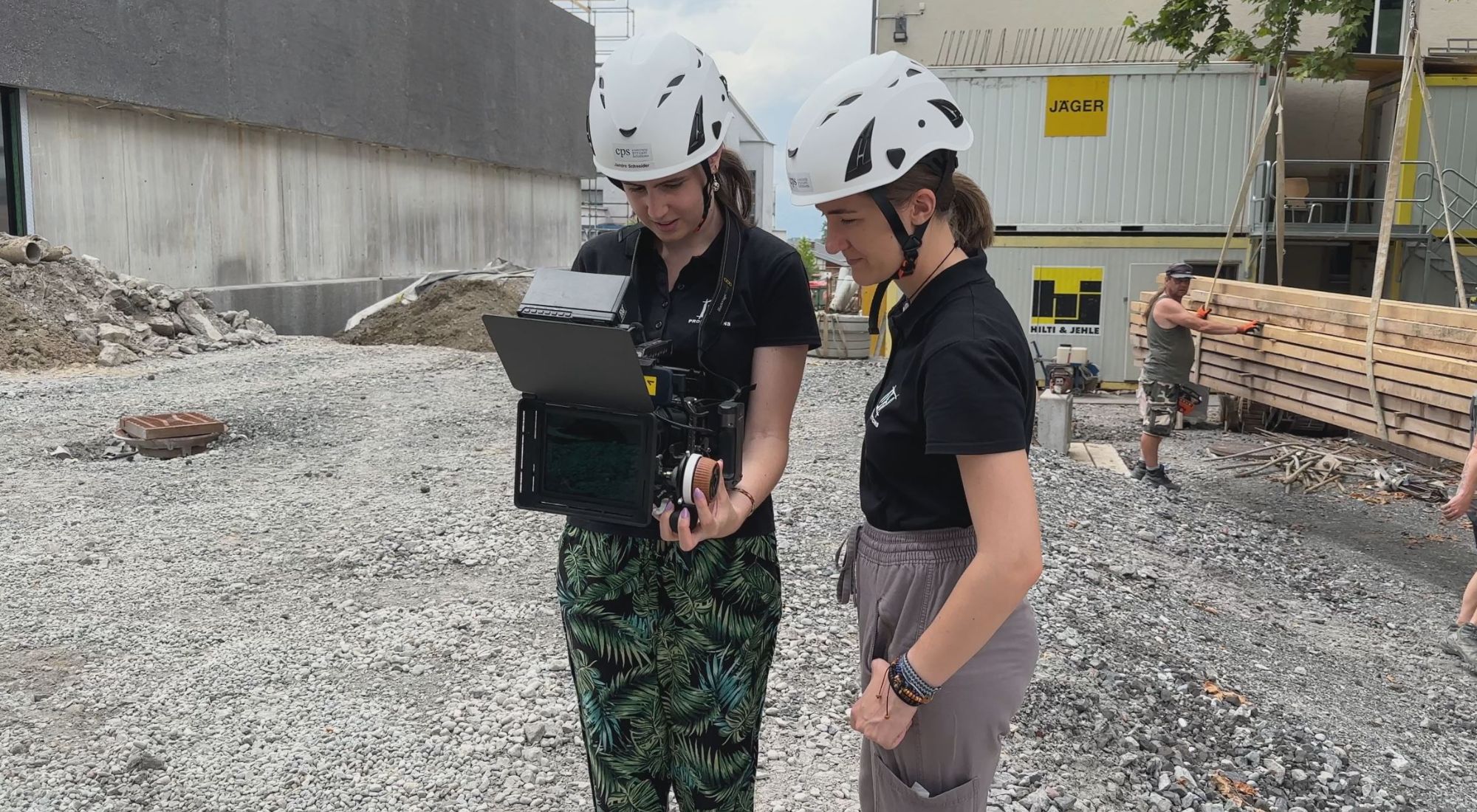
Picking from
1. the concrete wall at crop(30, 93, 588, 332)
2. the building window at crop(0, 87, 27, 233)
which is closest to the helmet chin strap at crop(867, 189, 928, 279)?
the building window at crop(0, 87, 27, 233)

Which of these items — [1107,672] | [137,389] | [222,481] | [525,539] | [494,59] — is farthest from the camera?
[494,59]

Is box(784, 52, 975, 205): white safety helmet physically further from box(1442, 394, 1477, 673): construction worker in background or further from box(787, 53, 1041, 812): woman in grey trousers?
box(1442, 394, 1477, 673): construction worker in background

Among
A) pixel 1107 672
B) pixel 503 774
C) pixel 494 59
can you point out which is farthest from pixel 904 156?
pixel 494 59

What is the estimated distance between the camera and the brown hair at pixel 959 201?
1.83 metres

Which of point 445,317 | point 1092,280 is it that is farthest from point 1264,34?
point 445,317

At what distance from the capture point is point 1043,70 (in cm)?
1544

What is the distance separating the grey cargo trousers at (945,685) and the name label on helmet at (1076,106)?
14.7m

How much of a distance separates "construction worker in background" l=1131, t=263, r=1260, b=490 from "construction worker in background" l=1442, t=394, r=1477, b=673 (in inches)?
142

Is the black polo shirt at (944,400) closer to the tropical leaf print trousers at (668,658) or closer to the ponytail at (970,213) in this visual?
the ponytail at (970,213)

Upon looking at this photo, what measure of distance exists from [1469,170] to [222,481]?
16283 millimetres

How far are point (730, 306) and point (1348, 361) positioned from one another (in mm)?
7200

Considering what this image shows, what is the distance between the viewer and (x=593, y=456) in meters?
2.00

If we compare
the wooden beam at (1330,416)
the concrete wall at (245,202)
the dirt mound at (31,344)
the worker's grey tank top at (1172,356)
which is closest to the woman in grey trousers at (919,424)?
the wooden beam at (1330,416)

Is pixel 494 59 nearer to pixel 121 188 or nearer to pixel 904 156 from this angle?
pixel 121 188
